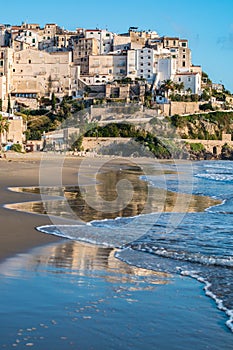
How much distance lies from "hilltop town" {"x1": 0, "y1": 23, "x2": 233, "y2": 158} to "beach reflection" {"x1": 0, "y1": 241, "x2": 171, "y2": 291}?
5153 cm

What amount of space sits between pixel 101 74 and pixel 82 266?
204 feet

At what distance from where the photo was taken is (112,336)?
516 centimetres

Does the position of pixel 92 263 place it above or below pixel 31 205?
below

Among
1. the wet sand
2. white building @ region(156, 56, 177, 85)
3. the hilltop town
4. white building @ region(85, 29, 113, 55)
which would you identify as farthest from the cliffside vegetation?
the wet sand

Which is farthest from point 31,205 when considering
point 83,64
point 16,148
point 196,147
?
point 83,64

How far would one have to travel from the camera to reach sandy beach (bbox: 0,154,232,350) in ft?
16.7

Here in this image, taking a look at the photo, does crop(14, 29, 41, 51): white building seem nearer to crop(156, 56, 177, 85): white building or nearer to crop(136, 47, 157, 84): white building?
crop(136, 47, 157, 84): white building

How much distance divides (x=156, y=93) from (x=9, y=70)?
17.9 m

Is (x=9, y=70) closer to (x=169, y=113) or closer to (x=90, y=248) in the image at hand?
(x=169, y=113)

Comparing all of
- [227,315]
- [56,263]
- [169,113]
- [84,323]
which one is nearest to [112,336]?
[84,323]

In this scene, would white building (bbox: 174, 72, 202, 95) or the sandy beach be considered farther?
white building (bbox: 174, 72, 202, 95)

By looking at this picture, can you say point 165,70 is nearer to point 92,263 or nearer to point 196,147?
point 196,147

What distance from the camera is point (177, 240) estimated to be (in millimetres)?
10828

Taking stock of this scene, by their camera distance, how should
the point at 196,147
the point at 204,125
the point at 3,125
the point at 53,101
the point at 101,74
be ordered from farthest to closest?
the point at 101,74, the point at 204,125, the point at 196,147, the point at 53,101, the point at 3,125
